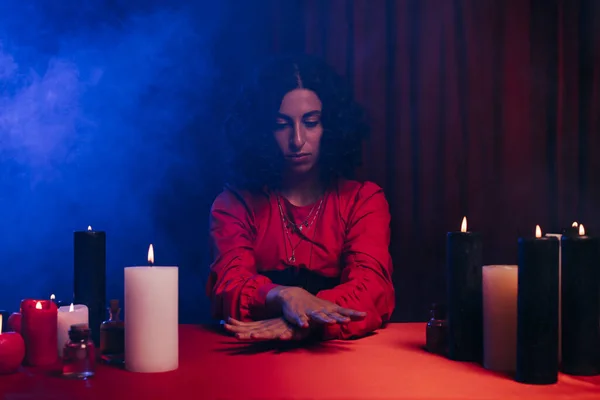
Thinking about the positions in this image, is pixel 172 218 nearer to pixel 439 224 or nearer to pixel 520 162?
pixel 439 224

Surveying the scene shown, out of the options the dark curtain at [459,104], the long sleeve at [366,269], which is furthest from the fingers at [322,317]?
the dark curtain at [459,104]

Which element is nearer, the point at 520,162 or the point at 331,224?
the point at 331,224

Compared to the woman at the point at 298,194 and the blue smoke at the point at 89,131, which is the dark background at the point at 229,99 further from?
the woman at the point at 298,194

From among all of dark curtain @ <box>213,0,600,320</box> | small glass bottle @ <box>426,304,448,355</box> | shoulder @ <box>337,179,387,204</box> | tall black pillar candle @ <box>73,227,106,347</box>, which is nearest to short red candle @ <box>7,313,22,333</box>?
tall black pillar candle @ <box>73,227,106,347</box>

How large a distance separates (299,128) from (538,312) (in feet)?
3.99

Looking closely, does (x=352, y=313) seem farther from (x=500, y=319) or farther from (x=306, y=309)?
(x=500, y=319)

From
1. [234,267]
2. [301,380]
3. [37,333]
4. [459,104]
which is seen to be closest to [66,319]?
[37,333]

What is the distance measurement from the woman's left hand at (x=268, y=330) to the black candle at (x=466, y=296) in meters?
0.36

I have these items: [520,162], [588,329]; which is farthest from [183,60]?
[588,329]

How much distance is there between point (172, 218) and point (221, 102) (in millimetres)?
514

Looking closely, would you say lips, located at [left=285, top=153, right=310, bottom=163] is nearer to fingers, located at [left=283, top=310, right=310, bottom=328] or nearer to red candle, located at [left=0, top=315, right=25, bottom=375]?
fingers, located at [left=283, top=310, right=310, bottom=328]

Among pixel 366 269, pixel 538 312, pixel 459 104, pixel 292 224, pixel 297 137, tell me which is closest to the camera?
pixel 538 312

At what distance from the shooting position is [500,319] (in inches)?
48.9

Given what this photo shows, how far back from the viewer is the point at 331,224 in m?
2.25
